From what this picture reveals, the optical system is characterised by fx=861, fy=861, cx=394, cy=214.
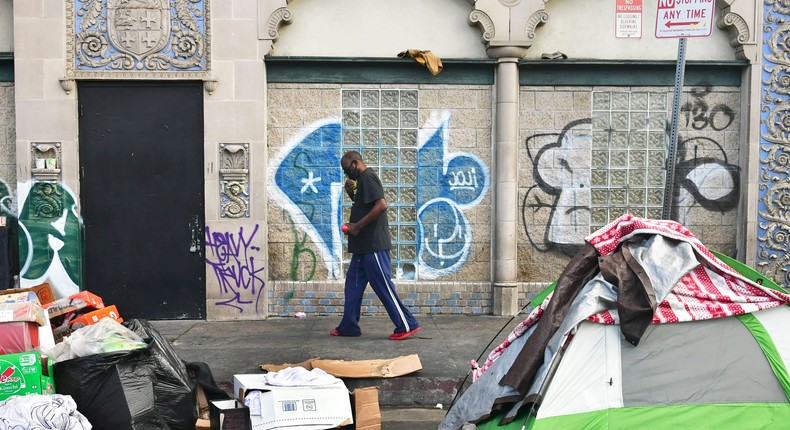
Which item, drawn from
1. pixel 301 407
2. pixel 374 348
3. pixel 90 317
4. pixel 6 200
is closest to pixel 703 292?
pixel 301 407

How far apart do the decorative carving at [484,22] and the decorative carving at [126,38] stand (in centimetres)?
320

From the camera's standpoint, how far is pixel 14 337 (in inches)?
242

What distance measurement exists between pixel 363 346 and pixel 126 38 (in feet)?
15.0

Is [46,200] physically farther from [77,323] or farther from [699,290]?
[699,290]

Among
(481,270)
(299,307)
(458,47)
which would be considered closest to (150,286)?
(299,307)

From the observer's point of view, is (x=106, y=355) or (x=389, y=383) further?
(x=389, y=383)

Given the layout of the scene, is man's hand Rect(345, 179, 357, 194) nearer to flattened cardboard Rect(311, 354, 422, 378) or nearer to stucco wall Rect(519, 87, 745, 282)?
flattened cardboard Rect(311, 354, 422, 378)

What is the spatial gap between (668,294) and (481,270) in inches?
217

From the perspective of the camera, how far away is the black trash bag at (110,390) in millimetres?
5820

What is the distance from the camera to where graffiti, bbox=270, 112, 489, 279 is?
1021cm

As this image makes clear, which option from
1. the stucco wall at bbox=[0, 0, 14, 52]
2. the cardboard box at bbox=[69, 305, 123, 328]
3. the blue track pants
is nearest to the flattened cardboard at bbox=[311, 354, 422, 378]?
the blue track pants

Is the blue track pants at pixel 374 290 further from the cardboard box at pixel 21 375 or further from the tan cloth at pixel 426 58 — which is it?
the cardboard box at pixel 21 375

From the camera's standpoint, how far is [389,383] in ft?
23.6

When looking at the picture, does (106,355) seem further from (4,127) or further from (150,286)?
(4,127)
